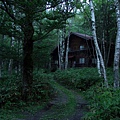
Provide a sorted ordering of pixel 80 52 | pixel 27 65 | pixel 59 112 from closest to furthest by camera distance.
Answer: pixel 59 112
pixel 27 65
pixel 80 52

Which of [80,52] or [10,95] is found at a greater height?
[80,52]

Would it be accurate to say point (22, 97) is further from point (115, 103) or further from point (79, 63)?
point (79, 63)

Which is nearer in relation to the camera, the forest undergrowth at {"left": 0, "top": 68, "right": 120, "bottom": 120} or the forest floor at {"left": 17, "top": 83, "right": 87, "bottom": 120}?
the forest undergrowth at {"left": 0, "top": 68, "right": 120, "bottom": 120}

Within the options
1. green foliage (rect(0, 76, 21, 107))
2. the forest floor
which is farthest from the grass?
green foliage (rect(0, 76, 21, 107))

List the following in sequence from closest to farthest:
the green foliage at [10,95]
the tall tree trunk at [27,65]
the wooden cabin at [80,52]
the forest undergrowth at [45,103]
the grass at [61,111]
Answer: the forest undergrowth at [45,103] → the grass at [61,111] → the green foliage at [10,95] → the tall tree trunk at [27,65] → the wooden cabin at [80,52]

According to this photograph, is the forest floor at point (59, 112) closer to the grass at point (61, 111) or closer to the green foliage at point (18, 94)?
the grass at point (61, 111)

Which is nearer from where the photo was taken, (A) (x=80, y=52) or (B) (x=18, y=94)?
(B) (x=18, y=94)

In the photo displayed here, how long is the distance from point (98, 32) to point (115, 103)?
42.9 ft

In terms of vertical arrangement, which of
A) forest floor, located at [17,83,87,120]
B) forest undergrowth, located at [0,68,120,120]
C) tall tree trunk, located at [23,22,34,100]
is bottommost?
forest floor, located at [17,83,87,120]

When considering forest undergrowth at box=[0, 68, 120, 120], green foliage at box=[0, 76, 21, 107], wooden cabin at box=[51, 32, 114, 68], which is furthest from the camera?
wooden cabin at box=[51, 32, 114, 68]

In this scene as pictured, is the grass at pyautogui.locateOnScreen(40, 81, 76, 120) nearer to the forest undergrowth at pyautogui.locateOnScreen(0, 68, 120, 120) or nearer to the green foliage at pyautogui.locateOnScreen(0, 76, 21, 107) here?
the forest undergrowth at pyautogui.locateOnScreen(0, 68, 120, 120)

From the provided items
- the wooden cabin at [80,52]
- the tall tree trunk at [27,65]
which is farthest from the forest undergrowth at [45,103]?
the wooden cabin at [80,52]

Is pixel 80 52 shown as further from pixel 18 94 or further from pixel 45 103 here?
pixel 18 94

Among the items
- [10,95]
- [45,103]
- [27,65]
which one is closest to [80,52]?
[27,65]
